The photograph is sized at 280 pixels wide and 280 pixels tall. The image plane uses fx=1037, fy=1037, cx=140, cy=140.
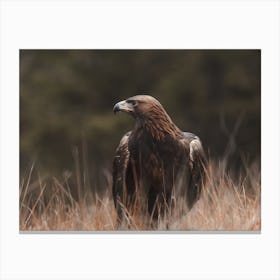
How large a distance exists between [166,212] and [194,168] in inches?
16.1

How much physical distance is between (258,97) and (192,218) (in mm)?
1224

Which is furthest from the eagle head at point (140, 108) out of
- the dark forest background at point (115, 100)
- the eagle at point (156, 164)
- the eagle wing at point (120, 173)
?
the dark forest background at point (115, 100)

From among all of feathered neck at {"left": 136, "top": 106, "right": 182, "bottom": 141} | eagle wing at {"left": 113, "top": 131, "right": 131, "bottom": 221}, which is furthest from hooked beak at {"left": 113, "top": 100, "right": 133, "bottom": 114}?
eagle wing at {"left": 113, "top": 131, "right": 131, "bottom": 221}

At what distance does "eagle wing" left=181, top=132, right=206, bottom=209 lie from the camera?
8133 millimetres

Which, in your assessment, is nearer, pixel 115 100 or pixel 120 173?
pixel 120 173

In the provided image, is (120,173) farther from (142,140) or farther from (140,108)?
(140,108)

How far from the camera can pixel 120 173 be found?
815cm

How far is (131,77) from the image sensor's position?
1072 cm

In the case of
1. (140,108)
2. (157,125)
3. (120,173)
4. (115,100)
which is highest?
(115,100)

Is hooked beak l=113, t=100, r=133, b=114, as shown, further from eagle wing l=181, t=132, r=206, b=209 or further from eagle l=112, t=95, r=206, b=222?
eagle wing l=181, t=132, r=206, b=209

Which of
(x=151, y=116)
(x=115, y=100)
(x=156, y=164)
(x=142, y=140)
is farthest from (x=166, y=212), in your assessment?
(x=115, y=100)
